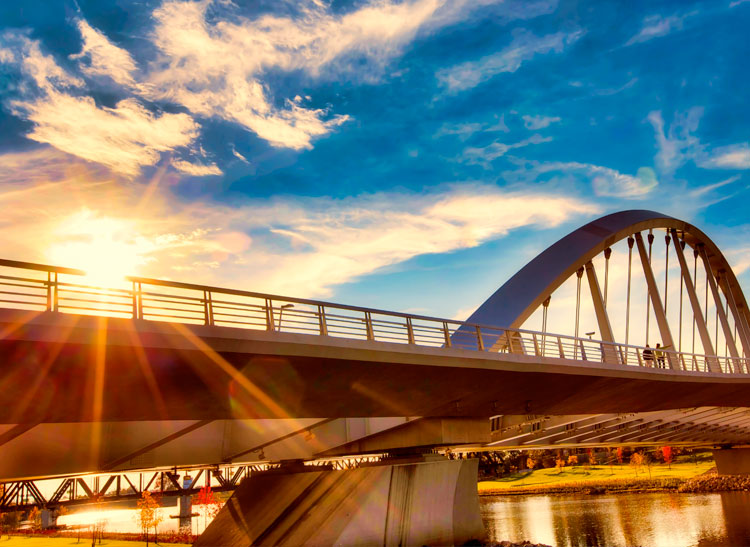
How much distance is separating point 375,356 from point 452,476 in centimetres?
695

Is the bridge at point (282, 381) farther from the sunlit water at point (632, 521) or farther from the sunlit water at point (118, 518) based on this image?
the sunlit water at point (118, 518)

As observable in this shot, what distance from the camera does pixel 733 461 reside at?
6444 centimetres

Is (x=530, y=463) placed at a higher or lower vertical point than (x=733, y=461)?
higher

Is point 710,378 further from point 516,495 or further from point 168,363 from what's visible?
point 516,495

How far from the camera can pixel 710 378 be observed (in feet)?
92.7

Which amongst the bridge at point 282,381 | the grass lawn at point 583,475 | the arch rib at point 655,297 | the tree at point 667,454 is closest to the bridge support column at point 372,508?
the bridge at point 282,381

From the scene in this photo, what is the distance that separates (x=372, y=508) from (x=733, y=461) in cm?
5841

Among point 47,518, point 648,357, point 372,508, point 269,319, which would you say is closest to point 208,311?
point 269,319

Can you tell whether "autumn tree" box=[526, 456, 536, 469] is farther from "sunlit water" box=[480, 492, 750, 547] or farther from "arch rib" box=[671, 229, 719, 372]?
"arch rib" box=[671, 229, 719, 372]

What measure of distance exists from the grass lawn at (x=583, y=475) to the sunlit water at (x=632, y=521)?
17849mm

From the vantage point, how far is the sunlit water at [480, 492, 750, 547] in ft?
105

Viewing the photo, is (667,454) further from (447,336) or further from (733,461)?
(447,336)

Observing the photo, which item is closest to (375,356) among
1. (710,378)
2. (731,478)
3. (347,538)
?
(347,538)

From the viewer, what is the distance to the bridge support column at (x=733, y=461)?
63.2m
